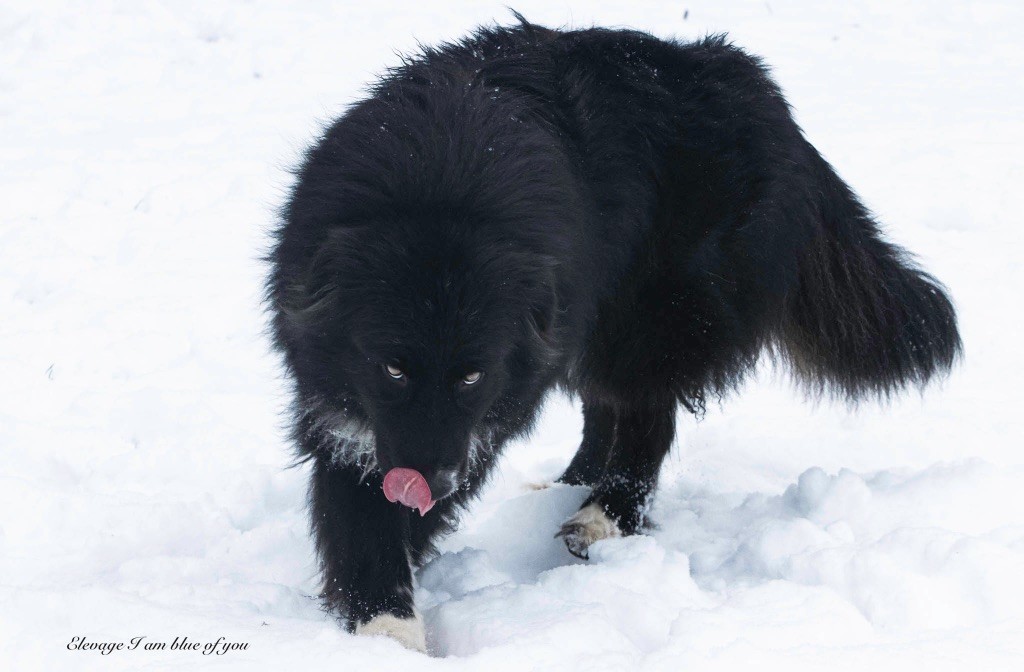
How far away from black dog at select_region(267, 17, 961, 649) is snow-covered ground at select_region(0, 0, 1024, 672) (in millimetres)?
279

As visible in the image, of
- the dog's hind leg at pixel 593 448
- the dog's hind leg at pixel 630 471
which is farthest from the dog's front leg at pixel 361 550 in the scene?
the dog's hind leg at pixel 593 448

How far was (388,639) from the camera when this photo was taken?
277cm

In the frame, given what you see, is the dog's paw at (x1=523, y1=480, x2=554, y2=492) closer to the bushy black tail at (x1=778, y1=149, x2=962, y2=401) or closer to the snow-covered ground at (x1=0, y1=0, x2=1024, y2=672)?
the snow-covered ground at (x1=0, y1=0, x2=1024, y2=672)

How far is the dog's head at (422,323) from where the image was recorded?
270 cm

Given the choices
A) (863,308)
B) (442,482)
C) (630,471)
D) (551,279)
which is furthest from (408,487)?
(863,308)

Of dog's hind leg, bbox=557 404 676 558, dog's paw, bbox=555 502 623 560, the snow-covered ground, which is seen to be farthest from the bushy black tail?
dog's paw, bbox=555 502 623 560

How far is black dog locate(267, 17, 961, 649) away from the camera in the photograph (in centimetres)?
276

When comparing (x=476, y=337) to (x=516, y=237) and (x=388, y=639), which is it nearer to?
(x=516, y=237)

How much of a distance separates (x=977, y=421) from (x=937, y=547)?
1837mm

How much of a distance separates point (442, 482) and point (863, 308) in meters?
1.95

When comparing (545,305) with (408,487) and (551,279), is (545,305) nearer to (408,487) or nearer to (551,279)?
(551,279)

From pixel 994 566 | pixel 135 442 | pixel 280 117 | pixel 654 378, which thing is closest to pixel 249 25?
pixel 280 117

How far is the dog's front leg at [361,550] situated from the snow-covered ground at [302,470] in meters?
0.14

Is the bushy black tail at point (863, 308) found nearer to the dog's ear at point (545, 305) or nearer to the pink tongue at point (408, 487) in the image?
the dog's ear at point (545, 305)
